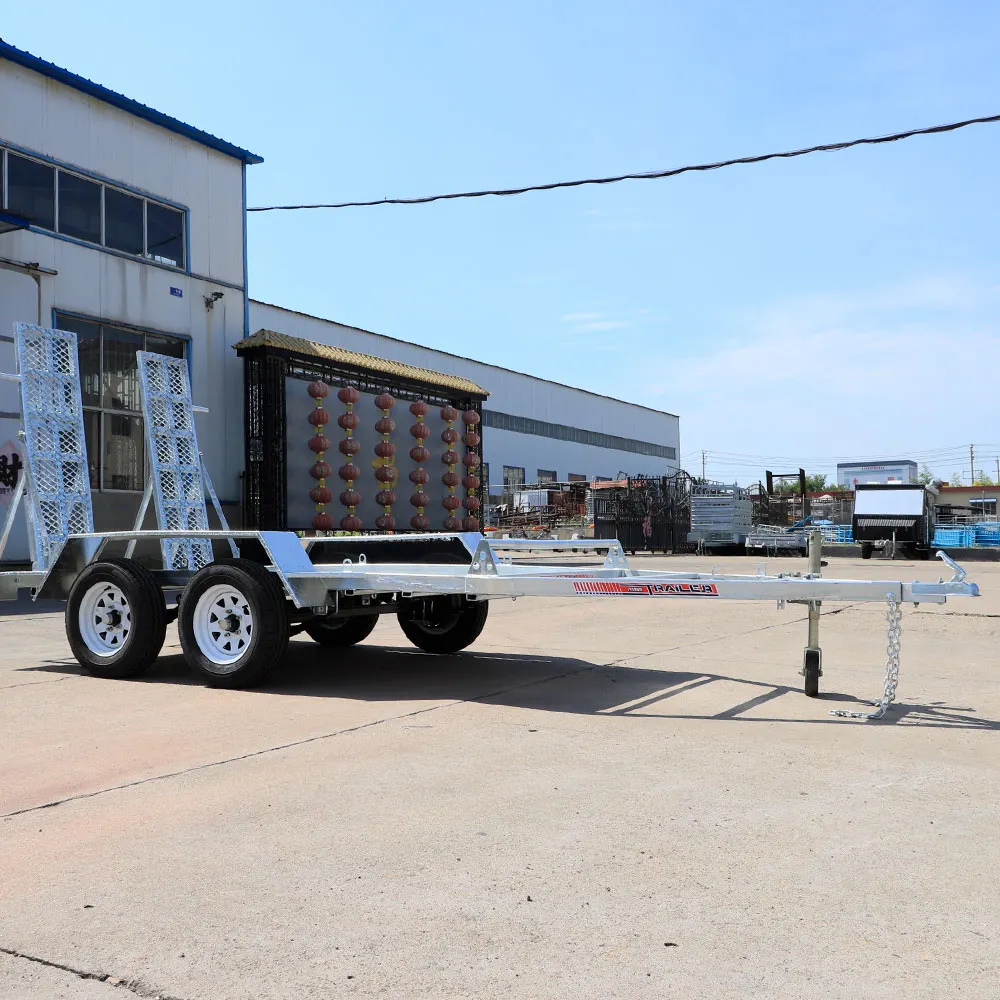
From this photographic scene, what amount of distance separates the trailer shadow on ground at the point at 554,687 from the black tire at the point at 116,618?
0.25 metres

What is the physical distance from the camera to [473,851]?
3.81 meters

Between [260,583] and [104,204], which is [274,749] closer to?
[260,583]

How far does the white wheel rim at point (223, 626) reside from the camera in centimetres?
748

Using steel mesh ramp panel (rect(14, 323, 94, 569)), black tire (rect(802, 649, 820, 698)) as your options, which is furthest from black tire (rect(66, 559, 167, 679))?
black tire (rect(802, 649, 820, 698))

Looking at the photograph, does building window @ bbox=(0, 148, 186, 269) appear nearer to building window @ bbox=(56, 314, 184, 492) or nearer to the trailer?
building window @ bbox=(56, 314, 184, 492)

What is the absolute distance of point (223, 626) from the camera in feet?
24.7

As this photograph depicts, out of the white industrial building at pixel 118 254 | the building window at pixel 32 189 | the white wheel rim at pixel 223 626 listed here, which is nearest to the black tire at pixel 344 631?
the white wheel rim at pixel 223 626

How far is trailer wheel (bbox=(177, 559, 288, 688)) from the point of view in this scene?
23.9 ft

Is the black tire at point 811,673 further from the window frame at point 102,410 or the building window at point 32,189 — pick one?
the building window at point 32,189

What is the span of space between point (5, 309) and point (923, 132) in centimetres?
1433

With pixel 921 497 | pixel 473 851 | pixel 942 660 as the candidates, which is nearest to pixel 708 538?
pixel 921 497

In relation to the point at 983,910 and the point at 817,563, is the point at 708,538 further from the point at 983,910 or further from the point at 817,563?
the point at 983,910

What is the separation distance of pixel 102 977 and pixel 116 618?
5842 millimetres

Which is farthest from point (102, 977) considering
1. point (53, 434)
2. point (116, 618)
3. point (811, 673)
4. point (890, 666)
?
point (53, 434)
